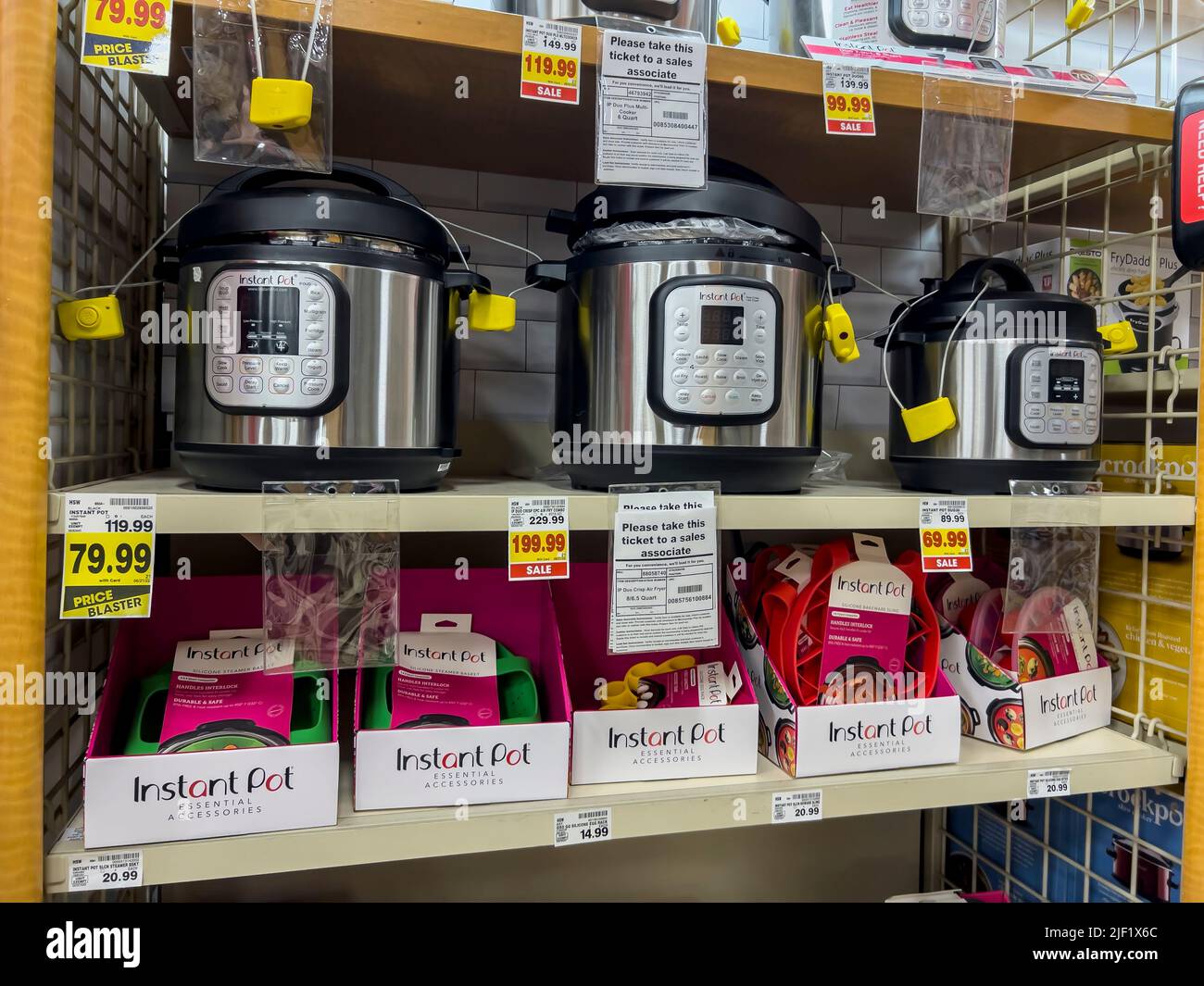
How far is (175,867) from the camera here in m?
0.70

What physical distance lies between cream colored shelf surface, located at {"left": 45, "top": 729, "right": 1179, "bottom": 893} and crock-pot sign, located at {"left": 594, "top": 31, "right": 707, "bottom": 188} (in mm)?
641

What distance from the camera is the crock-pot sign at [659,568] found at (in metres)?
0.81

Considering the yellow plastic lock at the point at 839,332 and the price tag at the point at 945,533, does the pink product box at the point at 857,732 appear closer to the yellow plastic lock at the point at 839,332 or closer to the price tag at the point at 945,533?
the price tag at the point at 945,533

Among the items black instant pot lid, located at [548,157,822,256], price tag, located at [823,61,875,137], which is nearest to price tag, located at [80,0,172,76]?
black instant pot lid, located at [548,157,822,256]

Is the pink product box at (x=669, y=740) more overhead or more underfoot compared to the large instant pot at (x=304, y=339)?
more underfoot

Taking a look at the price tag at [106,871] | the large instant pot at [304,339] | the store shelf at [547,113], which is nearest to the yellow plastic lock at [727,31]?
the store shelf at [547,113]

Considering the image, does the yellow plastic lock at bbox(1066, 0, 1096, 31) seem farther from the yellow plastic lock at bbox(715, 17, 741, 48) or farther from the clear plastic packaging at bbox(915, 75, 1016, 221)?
the yellow plastic lock at bbox(715, 17, 741, 48)

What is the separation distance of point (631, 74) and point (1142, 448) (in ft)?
2.80

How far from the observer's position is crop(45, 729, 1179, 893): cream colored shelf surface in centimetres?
72

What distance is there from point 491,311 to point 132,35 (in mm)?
385

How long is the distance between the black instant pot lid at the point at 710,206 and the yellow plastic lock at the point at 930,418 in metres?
0.24
